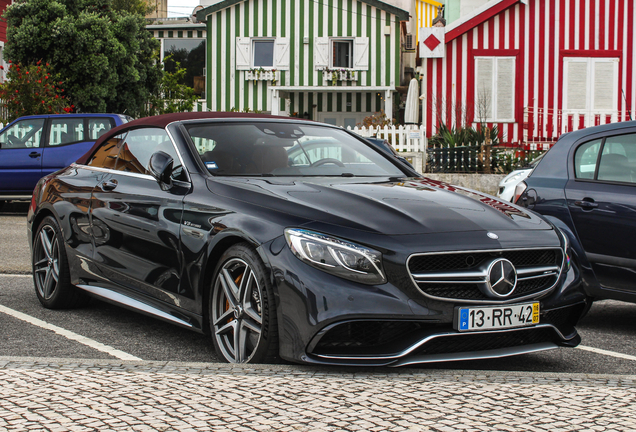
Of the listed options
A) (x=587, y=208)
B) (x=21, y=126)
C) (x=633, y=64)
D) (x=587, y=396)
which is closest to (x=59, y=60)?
(x=21, y=126)

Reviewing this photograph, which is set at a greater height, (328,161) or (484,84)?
(484,84)

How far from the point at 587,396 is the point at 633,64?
22323 millimetres

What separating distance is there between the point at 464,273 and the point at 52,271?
3482mm

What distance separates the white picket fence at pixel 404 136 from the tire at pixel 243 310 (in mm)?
15956

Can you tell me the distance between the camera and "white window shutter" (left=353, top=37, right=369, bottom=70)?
104 feet

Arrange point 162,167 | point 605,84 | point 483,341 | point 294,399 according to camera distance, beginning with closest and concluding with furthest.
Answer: point 294,399, point 483,341, point 162,167, point 605,84

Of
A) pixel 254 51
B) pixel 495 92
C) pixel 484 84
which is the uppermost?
pixel 254 51

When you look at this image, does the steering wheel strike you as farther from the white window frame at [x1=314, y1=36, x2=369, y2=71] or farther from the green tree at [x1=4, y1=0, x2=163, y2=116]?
the white window frame at [x1=314, y1=36, x2=369, y2=71]

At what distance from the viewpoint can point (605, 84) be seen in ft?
76.8

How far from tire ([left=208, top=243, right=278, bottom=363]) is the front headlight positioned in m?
0.26

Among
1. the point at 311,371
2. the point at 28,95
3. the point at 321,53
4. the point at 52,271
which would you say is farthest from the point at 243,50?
the point at 311,371

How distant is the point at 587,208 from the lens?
5664mm

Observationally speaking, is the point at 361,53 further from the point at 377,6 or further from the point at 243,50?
the point at 243,50

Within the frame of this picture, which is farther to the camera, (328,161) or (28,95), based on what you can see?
(28,95)
